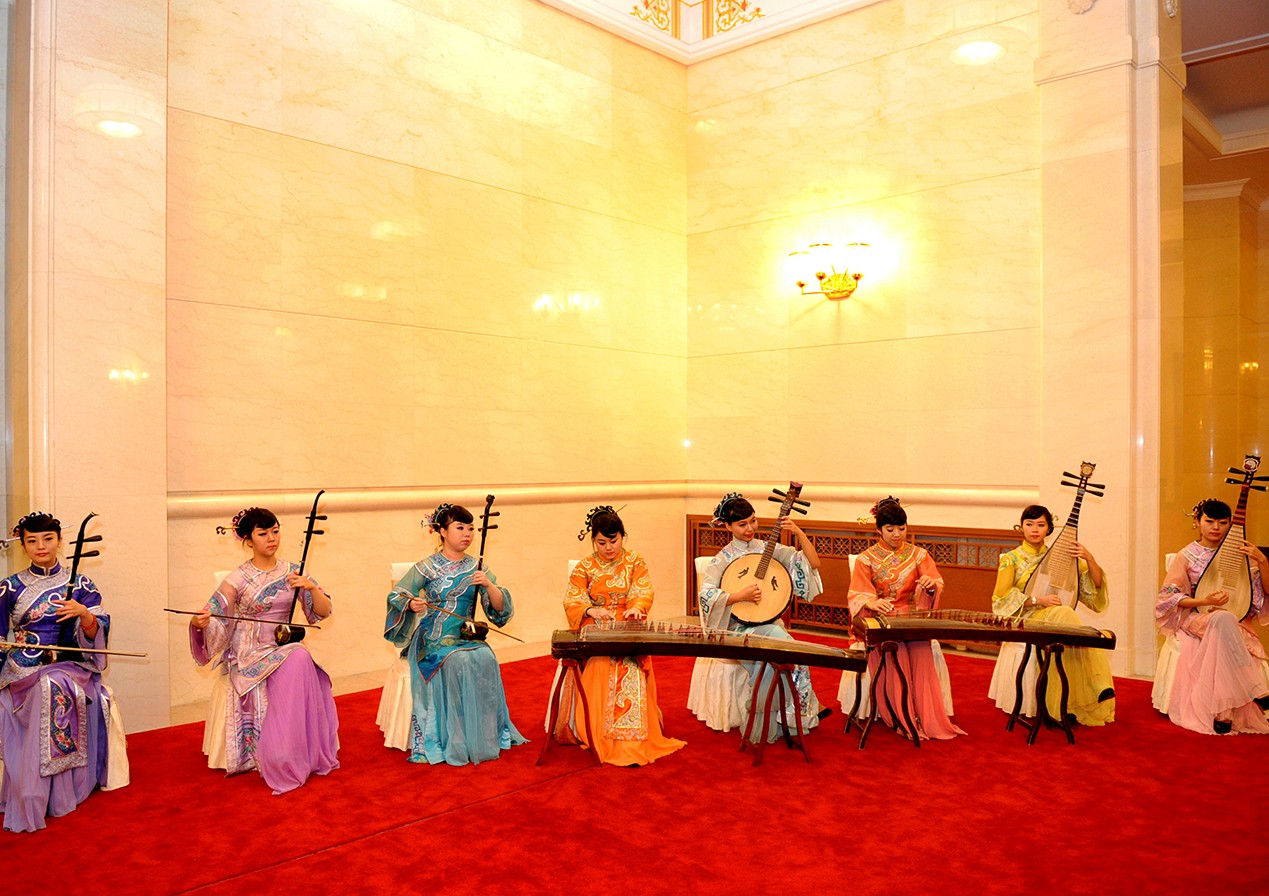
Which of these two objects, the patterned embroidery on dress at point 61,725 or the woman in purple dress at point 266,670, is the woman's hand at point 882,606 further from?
the patterned embroidery on dress at point 61,725

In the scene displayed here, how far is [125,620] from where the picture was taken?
5246mm

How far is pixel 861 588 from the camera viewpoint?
5336mm

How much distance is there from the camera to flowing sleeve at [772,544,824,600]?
511 cm

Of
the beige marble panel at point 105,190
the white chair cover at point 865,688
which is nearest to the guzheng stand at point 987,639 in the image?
the white chair cover at point 865,688

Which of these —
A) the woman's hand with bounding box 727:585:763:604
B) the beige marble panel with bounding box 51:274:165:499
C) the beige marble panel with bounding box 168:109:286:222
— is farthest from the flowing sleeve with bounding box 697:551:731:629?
the beige marble panel with bounding box 168:109:286:222

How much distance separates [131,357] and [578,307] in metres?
3.45

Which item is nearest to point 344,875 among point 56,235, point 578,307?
point 56,235

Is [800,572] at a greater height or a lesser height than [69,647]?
greater

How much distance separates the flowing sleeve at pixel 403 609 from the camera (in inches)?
190

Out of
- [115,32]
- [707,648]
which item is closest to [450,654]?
[707,648]

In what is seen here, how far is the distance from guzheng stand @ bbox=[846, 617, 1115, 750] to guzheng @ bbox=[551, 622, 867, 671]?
35cm

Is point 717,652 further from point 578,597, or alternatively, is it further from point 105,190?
point 105,190

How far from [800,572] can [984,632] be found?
903mm

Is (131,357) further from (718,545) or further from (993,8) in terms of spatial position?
(993,8)
